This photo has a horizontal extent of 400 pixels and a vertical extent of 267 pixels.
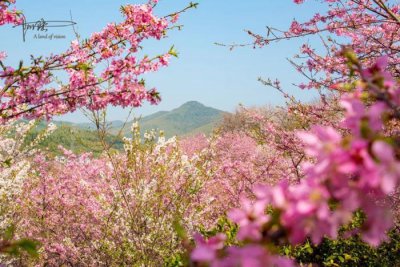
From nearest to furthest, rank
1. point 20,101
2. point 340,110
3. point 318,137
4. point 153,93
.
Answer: point 318,137 → point 20,101 → point 153,93 → point 340,110

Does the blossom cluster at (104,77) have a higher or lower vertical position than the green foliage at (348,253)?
higher

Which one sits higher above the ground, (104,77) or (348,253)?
(104,77)

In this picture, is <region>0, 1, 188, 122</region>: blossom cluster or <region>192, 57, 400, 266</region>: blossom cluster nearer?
<region>192, 57, 400, 266</region>: blossom cluster

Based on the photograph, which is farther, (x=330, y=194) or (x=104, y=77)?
(x=104, y=77)

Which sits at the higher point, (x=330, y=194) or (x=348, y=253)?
(x=330, y=194)

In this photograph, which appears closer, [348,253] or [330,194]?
[330,194]

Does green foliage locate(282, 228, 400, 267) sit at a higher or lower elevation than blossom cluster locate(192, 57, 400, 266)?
lower

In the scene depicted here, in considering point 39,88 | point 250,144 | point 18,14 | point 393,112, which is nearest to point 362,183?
point 393,112

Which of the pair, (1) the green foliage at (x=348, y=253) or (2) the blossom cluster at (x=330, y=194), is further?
(1) the green foliage at (x=348, y=253)

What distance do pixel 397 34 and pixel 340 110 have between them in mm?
2484

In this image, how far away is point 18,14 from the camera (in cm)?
498

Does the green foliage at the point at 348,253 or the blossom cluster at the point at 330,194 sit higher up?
the blossom cluster at the point at 330,194

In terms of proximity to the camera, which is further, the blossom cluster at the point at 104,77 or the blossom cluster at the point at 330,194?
the blossom cluster at the point at 104,77

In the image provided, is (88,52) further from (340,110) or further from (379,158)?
(379,158)
